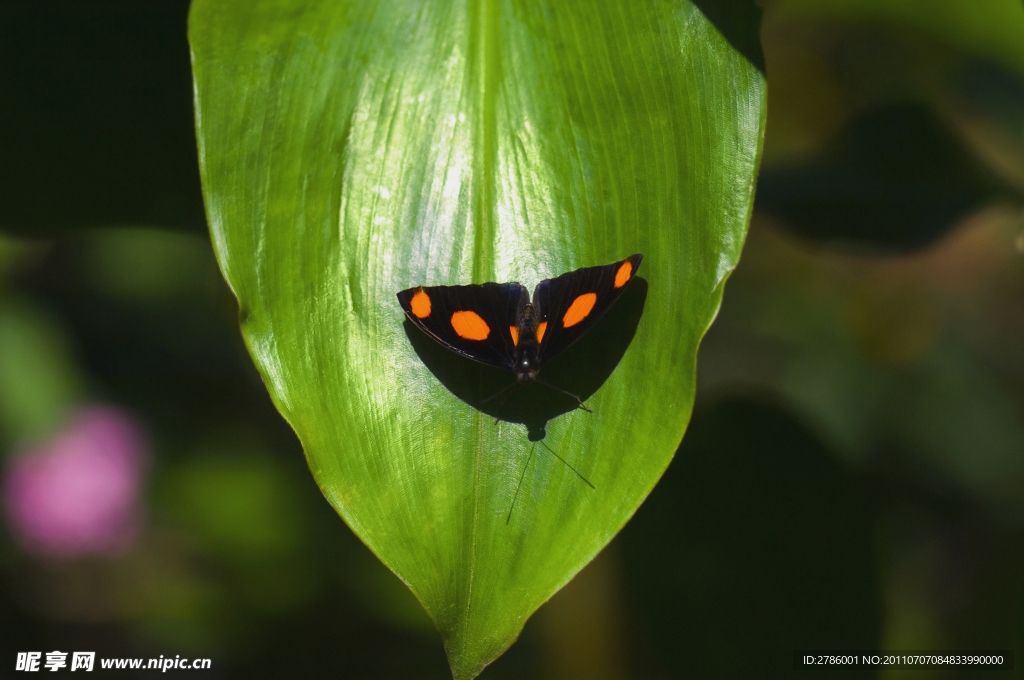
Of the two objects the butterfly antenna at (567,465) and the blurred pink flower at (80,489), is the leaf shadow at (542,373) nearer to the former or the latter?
the butterfly antenna at (567,465)

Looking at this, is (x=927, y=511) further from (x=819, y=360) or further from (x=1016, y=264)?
(x=1016, y=264)

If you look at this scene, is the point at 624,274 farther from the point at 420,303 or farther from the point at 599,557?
the point at 599,557

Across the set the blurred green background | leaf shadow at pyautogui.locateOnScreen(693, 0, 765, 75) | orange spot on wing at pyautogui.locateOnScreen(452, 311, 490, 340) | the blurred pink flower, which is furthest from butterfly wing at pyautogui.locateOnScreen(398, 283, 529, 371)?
the blurred pink flower

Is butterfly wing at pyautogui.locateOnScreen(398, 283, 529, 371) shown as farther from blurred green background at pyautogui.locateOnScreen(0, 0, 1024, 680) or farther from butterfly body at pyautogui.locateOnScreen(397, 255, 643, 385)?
blurred green background at pyautogui.locateOnScreen(0, 0, 1024, 680)

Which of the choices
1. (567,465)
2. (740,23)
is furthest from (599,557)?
(740,23)

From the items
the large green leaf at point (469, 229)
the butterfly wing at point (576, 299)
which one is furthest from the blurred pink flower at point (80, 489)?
the butterfly wing at point (576, 299)
